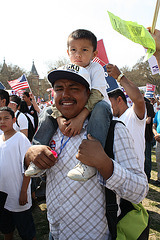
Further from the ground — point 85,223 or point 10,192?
point 85,223

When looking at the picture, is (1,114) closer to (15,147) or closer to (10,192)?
(15,147)

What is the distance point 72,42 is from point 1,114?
1.96 meters

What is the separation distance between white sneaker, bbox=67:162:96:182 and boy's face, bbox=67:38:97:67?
4.11ft

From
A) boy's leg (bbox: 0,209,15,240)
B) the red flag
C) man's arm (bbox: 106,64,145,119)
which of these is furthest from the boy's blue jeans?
the red flag

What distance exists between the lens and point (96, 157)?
51.2 inches

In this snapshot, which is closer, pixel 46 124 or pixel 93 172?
pixel 93 172

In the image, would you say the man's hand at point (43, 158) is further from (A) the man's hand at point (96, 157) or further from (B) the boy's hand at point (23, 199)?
(B) the boy's hand at point (23, 199)

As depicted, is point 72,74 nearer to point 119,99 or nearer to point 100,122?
point 100,122

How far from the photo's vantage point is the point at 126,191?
1358 mm

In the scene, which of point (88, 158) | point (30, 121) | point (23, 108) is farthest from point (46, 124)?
point (23, 108)

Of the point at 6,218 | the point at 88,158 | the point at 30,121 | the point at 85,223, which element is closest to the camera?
the point at 88,158

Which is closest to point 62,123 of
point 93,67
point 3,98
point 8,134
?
point 93,67

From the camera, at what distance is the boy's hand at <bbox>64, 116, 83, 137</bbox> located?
157 centimetres

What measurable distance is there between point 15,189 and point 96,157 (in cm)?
224
